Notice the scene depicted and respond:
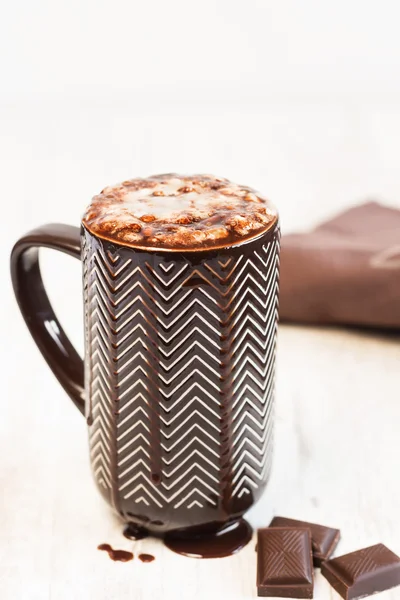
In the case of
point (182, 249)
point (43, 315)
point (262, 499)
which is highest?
point (182, 249)

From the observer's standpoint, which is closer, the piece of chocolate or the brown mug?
the brown mug

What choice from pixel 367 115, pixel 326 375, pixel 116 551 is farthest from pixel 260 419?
pixel 367 115

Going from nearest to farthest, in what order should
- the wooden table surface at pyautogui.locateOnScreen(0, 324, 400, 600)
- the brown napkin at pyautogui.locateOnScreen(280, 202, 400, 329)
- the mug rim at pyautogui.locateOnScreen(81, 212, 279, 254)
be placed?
the mug rim at pyautogui.locateOnScreen(81, 212, 279, 254), the wooden table surface at pyautogui.locateOnScreen(0, 324, 400, 600), the brown napkin at pyautogui.locateOnScreen(280, 202, 400, 329)

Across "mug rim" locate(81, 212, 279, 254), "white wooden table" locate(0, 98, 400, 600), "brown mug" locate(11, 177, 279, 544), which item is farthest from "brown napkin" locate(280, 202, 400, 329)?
"mug rim" locate(81, 212, 279, 254)

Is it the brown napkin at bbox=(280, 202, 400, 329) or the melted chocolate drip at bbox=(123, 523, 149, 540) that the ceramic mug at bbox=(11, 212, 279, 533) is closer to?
the melted chocolate drip at bbox=(123, 523, 149, 540)

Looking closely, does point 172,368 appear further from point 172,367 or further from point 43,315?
point 43,315

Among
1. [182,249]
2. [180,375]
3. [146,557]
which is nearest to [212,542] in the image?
[146,557]
